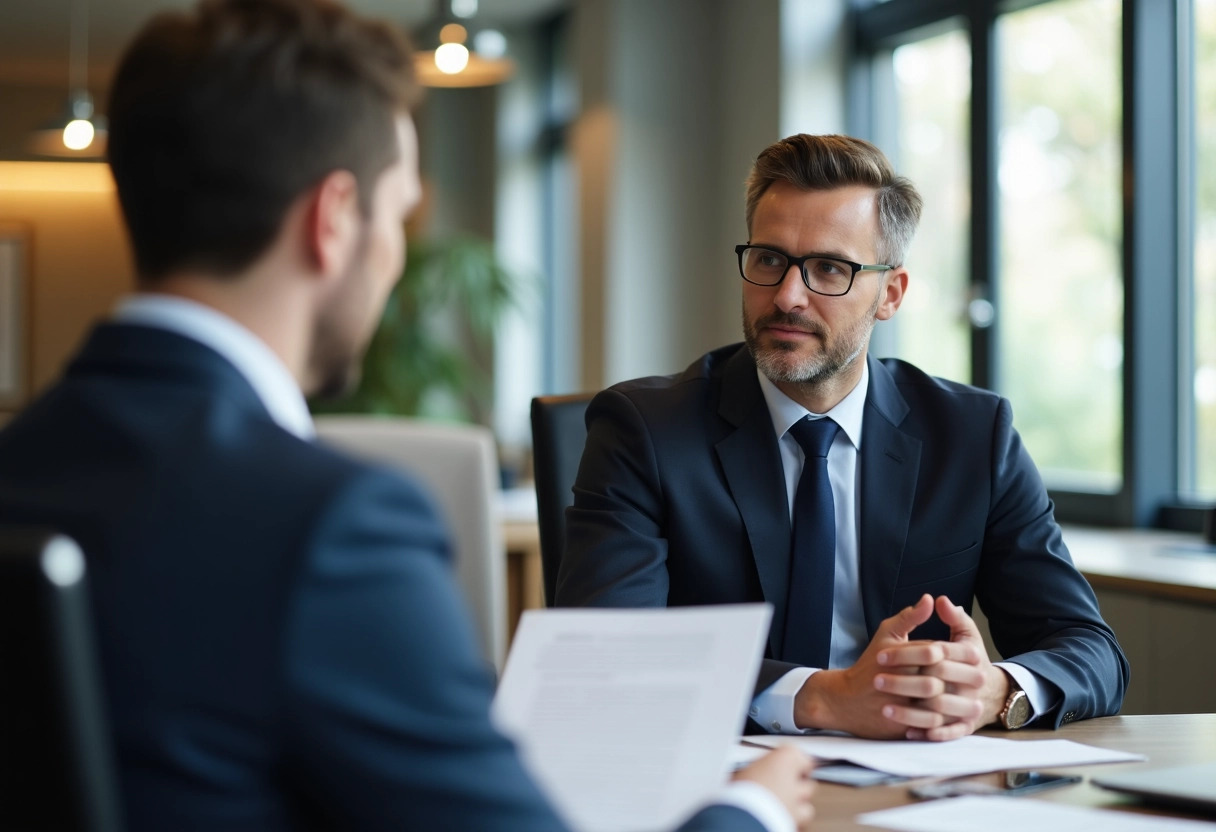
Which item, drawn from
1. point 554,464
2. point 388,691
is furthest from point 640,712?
point 554,464

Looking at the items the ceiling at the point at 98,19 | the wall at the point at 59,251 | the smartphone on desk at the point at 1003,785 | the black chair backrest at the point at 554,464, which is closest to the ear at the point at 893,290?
the black chair backrest at the point at 554,464

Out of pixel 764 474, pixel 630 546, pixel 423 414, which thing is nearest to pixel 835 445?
pixel 764 474

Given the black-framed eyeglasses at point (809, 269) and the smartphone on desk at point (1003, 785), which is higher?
the black-framed eyeglasses at point (809, 269)

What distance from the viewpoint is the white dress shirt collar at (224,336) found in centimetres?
79

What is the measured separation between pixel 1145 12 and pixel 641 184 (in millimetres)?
2303

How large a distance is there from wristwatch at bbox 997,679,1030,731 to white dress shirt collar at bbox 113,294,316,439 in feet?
3.20

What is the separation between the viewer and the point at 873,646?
4.90 feet

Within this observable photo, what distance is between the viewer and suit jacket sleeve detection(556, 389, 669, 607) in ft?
5.73

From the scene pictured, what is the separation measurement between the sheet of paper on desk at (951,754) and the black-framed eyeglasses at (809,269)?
0.73 metres

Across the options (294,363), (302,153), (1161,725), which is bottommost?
(1161,725)

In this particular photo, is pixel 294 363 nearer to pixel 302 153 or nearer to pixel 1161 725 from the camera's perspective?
pixel 302 153

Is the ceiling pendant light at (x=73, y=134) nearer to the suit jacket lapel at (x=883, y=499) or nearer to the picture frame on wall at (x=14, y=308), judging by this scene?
the picture frame on wall at (x=14, y=308)

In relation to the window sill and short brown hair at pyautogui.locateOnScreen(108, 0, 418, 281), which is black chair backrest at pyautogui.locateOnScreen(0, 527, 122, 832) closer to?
short brown hair at pyautogui.locateOnScreen(108, 0, 418, 281)

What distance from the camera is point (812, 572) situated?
1767 mm
